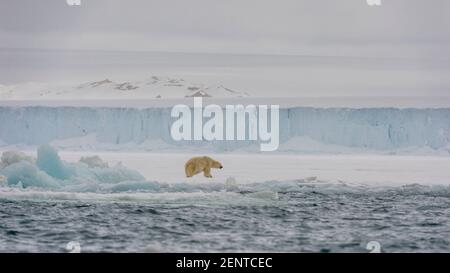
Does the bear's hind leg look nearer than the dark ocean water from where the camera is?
No

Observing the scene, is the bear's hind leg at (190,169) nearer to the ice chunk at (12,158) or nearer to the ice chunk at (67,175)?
the ice chunk at (67,175)

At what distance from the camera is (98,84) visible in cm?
816

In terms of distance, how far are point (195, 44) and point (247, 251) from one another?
4.18ft

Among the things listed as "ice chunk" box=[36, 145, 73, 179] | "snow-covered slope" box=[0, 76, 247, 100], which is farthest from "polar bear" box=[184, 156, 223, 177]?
"ice chunk" box=[36, 145, 73, 179]

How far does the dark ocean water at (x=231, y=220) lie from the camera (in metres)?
7.92

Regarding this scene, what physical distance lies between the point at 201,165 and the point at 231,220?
0.37 m

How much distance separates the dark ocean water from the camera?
792cm

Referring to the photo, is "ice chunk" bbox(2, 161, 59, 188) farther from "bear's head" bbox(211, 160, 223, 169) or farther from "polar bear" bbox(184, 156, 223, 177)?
"bear's head" bbox(211, 160, 223, 169)

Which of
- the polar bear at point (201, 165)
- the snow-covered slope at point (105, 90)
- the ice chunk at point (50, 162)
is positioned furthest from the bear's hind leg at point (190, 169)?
the ice chunk at point (50, 162)

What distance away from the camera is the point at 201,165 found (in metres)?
8.05

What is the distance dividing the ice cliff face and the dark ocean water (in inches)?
11.3

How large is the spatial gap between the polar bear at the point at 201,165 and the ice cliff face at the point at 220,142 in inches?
3.0

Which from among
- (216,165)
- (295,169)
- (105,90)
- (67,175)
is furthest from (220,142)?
(67,175)

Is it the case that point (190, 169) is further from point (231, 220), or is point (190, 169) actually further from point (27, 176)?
point (27, 176)
